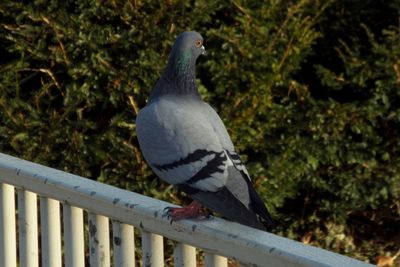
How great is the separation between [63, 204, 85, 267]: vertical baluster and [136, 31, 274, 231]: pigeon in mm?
372

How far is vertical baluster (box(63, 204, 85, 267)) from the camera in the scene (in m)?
3.21

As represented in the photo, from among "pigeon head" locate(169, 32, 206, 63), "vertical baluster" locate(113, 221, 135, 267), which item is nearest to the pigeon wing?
"pigeon head" locate(169, 32, 206, 63)

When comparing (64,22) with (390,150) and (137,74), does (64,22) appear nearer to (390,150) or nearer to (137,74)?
(137,74)

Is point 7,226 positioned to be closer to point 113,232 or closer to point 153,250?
point 113,232

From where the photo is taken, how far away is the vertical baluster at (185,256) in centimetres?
283

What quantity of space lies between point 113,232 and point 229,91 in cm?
280

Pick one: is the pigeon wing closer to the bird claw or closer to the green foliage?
the bird claw

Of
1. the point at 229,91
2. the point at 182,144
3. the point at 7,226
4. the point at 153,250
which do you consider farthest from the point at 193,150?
the point at 229,91

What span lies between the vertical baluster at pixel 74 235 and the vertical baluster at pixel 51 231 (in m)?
0.07

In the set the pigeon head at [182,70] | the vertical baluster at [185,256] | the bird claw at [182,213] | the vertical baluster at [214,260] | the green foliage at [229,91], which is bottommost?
the green foliage at [229,91]

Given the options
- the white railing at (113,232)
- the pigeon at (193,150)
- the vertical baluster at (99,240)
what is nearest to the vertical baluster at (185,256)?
the white railing at (113,232)

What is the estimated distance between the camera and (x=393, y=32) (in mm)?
5793

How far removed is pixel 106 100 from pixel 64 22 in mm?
507

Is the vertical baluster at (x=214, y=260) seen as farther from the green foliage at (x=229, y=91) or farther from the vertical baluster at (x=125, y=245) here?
the green foliage at (x=229, y=91)
